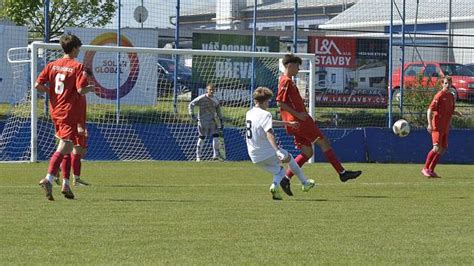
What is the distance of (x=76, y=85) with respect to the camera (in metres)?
13.1

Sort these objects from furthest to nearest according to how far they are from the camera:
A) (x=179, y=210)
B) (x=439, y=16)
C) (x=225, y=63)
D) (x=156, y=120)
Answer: (x=439, y=16)
(x=225, y=63)
(x=156, y=120)
(x=179, y=210)

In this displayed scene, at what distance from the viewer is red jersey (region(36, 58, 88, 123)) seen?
13.1 meters

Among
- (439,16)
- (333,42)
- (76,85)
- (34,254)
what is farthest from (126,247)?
(439,16)

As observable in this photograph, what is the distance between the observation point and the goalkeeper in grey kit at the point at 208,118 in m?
24.8

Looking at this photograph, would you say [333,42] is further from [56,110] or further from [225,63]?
[56,110]

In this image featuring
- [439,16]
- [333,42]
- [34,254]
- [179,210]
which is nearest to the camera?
[34,254]

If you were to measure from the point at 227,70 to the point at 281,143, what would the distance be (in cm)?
293

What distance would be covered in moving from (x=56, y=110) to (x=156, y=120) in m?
11.9

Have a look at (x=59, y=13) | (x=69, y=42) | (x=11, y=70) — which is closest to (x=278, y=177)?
(x=69, y=42)

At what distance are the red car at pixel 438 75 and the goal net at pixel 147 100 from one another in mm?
4295

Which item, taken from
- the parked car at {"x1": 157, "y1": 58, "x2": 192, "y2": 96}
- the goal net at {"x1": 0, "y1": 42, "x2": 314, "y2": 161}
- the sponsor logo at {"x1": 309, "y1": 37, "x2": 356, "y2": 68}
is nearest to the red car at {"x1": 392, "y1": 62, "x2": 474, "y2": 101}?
the sponsor logo at {"x1": 309, "y1": 37, "x2": 356, "y2": 68}

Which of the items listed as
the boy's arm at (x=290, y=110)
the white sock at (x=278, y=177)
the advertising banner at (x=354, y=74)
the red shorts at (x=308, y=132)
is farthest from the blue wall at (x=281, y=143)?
the white sock at (x=278, y=177)

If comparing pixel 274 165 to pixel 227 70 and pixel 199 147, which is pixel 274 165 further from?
pixel 227 70

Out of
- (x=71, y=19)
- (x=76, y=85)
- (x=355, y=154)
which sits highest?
(x=71, y=19)
